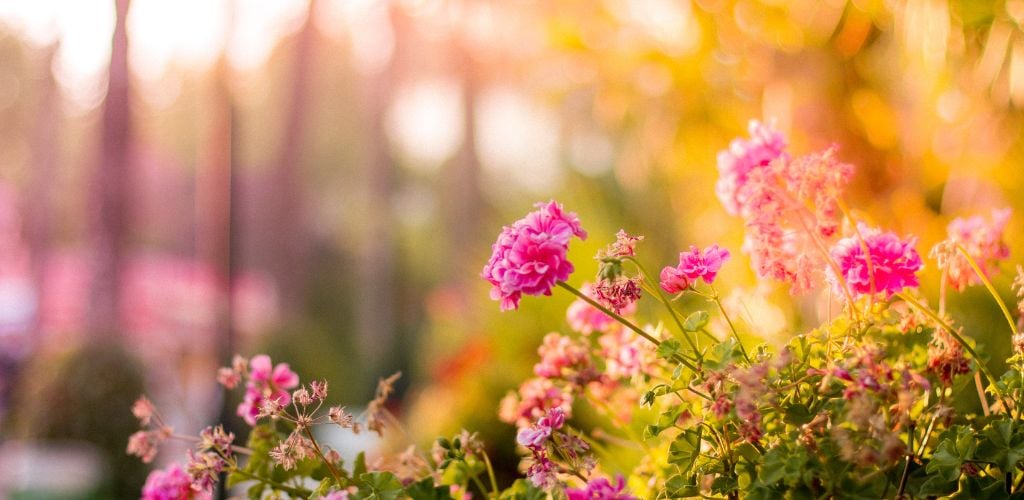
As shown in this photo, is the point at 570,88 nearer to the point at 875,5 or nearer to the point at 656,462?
the point at 875,5

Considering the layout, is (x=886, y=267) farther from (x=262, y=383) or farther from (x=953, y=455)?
(x=262, y=383)

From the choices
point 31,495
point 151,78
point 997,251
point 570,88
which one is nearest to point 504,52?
point 151,78

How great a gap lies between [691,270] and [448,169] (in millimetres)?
14257

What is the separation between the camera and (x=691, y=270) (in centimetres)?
93

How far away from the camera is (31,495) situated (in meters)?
5.67

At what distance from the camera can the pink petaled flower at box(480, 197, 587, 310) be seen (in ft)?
2.80

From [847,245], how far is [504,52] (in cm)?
1383

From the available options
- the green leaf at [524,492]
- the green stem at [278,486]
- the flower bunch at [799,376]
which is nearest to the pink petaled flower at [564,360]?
the flower bunch at [799,376]

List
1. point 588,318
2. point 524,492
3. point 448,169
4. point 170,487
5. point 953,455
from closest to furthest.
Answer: point 953,455 → point 524,492 → point 170,487 → point 588,318 → point 448,169

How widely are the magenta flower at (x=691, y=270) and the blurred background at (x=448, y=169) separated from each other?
24 cm

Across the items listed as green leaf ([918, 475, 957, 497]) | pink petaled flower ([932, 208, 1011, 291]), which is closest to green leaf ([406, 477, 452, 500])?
green leaf ([918, 475, 957, 497])

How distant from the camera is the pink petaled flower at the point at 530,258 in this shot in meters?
0.85

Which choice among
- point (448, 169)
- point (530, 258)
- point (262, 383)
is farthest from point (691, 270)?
point (448, 169)

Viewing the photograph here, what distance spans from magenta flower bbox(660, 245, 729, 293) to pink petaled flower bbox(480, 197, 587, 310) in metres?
0.11
